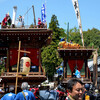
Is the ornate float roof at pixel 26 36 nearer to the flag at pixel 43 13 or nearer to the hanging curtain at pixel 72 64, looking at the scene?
the flag at pixel 43 13

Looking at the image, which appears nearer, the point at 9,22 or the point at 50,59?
the point at 9,22

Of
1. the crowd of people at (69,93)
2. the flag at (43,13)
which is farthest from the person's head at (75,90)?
the flag at (43,13)

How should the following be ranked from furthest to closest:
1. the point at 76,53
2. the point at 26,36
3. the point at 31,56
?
the point at 76,53 < the point at 31,56 < the point at 26,36

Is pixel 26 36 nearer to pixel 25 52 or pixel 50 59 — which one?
pixel 25 52

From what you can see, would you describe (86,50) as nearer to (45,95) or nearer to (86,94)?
(45,95)

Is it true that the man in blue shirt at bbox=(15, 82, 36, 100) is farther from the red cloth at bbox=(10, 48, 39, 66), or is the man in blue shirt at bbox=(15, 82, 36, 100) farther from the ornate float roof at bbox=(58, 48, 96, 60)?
the ornate float roof at bbox=(58, 48, 96, 60)

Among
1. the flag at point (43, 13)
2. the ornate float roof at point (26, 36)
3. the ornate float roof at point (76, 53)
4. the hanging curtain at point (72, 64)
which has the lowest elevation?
the hanging curtain at point (72, 64)

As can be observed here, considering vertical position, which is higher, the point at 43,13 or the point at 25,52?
the point at 43,13

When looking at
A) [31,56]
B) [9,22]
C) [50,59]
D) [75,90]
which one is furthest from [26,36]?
[50,59]

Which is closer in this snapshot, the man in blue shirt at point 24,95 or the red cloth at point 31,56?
the man in blue shirt at point 24,95

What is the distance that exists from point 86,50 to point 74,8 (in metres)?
5.40

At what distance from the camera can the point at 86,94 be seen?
781cm

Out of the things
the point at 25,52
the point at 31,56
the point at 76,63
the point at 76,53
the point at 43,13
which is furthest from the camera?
the point at 76,63

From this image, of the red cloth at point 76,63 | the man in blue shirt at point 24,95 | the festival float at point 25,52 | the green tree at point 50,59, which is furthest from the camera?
the green tree at point 50,59
